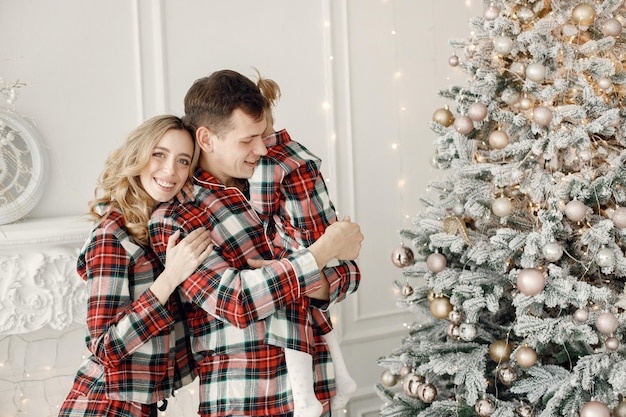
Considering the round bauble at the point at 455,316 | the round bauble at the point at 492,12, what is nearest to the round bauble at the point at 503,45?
the round bauble at the point at 492,12

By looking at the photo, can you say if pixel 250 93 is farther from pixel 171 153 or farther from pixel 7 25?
pixel 7 25

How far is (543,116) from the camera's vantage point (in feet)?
5.76

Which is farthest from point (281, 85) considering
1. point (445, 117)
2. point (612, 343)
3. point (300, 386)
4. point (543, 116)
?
point (612, 343)

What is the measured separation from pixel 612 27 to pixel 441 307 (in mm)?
924

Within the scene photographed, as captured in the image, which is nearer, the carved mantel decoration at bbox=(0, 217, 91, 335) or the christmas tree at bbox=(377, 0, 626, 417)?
the christmas tree at bbox=(377, 0, 626, 417)

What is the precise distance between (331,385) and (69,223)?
105cm

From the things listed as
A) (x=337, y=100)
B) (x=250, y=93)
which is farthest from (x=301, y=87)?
(x=250, y=93)

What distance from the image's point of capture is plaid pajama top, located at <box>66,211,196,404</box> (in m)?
1.71

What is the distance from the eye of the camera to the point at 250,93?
1.82 meters

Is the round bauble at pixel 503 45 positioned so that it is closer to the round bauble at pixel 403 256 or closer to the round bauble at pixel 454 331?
the round bauble at pixel 403 256

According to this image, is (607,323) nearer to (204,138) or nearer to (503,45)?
(503,45)

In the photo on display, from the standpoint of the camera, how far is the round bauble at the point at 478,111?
1.85 m

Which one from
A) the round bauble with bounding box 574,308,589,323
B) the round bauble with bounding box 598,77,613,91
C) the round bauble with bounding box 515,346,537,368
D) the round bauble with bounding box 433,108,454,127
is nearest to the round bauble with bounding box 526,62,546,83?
the round bauble with bounding box 598,77,613,91

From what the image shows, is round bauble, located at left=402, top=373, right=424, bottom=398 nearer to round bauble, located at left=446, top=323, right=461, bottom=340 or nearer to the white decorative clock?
round bauble, located at left=446, top=323, right=461, bottom=340
